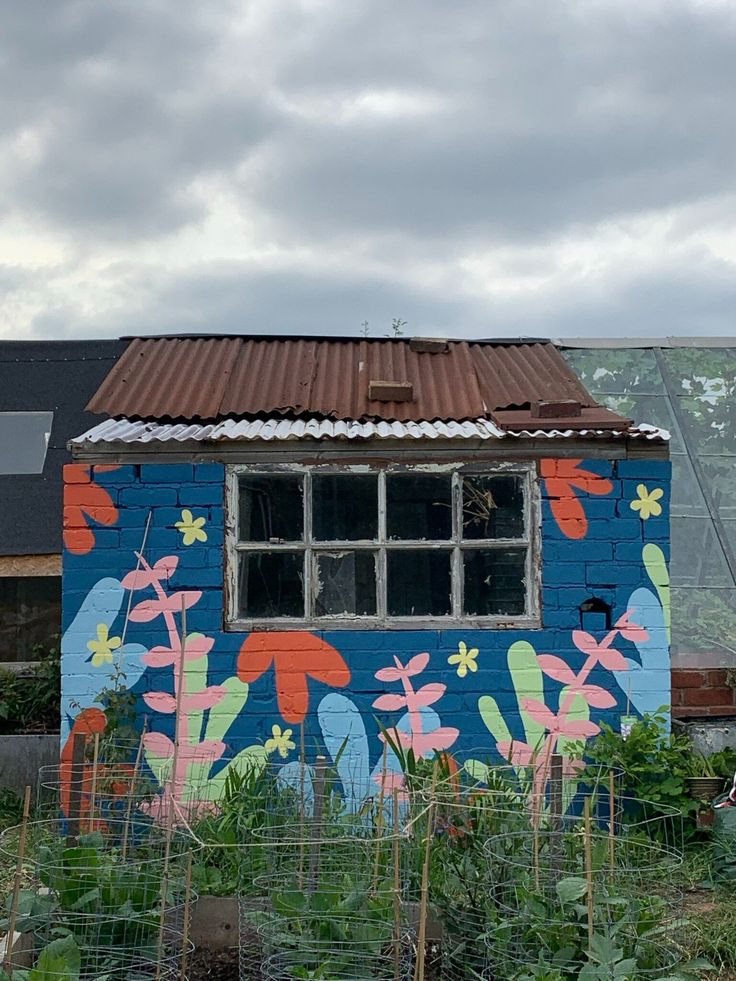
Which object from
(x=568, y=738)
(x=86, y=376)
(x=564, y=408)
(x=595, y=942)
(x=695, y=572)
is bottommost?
(x=595, y=942)

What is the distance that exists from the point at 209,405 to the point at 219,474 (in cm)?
73

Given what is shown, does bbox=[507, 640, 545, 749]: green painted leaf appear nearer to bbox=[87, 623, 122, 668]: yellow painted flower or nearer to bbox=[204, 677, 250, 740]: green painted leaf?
bbox=[204, 677, 250, 740]: green painted leaf

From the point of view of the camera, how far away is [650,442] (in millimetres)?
7398

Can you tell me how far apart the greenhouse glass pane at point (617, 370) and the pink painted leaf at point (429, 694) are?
3.49 meters

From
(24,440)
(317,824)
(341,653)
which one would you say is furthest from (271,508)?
(24,440)

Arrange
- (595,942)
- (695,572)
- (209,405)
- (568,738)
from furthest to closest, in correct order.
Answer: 1. (695,572)
2. (209,405)
3. (568,738)
4. (595,942)

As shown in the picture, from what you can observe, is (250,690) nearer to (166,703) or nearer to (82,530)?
(166,703)

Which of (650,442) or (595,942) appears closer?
(595,942)

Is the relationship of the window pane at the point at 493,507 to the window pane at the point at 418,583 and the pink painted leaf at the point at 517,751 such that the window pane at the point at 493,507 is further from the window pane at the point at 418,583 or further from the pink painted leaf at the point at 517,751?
the pink painted leaf at the point at 517,751

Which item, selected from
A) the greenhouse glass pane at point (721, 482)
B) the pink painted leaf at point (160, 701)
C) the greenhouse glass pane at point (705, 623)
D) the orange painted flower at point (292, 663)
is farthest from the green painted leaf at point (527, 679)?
the greenhouse glass pane at point (721, 482)

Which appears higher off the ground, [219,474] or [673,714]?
[219,474]

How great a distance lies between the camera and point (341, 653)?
727cm

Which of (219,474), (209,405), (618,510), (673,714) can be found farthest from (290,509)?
(673,714)

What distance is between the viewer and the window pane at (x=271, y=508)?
24.4 ft
